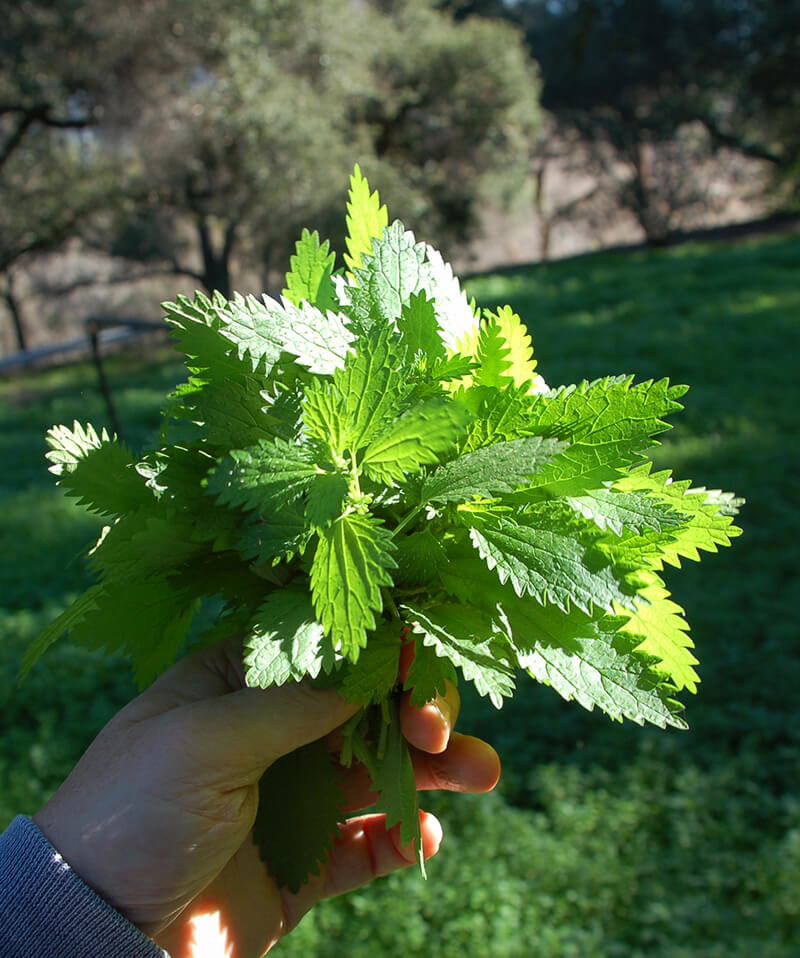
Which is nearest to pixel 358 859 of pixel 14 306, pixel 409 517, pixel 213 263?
pixel 409 517

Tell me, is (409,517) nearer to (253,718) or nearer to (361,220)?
(253,718)

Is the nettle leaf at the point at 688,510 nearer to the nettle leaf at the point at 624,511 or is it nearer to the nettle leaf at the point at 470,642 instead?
the nettle leaf at the point at 624,511

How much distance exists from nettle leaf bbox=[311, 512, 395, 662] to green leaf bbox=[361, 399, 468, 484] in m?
0.08

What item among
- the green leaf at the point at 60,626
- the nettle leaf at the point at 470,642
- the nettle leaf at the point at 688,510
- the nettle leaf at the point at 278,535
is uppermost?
the nettle leaf at the point at 278,535

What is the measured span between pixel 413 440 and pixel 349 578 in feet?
0.64

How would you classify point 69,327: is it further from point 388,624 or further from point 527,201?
point 388,624

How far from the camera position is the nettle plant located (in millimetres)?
1118

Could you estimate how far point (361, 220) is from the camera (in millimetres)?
1383

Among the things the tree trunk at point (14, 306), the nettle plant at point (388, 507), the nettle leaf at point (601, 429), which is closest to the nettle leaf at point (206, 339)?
the nettle plant at point (388, 507)

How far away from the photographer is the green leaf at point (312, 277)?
4.56 ft

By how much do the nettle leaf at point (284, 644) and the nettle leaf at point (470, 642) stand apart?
6.1 inches

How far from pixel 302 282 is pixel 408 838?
0.90 m

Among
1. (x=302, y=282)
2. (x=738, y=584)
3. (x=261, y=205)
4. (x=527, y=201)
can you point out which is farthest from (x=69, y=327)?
(x=302, y=282)

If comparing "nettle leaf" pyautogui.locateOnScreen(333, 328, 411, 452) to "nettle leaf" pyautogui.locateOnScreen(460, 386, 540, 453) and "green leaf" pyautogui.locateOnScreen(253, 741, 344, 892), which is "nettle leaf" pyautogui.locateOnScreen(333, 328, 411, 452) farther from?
"green leaf" pyautogui.locateOnScreen(253, 741, 344, 892)
